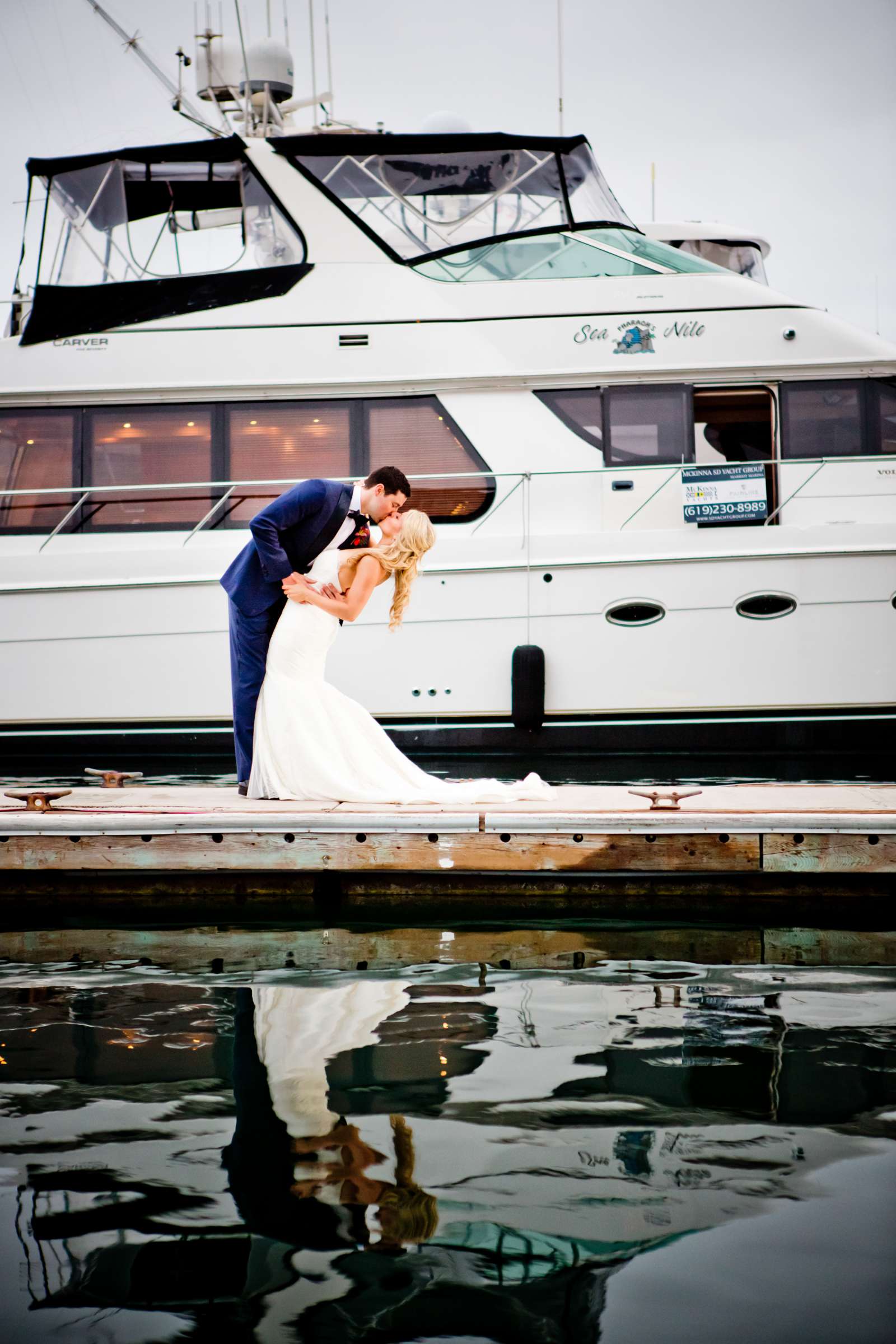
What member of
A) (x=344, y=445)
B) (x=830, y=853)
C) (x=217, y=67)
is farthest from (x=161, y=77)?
(x=830, y=853)

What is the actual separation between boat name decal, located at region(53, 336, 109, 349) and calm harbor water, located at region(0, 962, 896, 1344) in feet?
17.3

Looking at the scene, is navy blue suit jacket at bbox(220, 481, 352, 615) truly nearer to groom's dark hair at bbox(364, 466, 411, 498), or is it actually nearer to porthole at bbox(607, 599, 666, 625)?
groom's dark hair at bbox(364, 466, 411, 498)

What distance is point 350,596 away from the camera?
4805 mm

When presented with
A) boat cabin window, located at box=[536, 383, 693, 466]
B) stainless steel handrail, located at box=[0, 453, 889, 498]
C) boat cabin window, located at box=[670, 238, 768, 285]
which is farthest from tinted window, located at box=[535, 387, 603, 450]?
boat cabin window, located at box=[670, 238, 768, 285]

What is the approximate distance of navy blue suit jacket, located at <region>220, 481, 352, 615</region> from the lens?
15.7 feet

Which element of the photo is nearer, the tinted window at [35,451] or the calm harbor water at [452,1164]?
the calm harbor water at [452,1164]

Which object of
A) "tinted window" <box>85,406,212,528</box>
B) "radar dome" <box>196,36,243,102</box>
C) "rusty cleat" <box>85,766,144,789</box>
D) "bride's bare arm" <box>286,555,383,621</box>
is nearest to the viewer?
"bride's bare arm" <box>286,555,383,621</box>

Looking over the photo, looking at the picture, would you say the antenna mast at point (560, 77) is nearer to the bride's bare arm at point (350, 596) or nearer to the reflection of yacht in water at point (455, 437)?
the reflection of yacht in water at point (455, 437)

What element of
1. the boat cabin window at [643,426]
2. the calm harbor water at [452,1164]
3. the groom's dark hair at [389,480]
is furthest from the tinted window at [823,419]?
the calm harbor water at [452,1164]

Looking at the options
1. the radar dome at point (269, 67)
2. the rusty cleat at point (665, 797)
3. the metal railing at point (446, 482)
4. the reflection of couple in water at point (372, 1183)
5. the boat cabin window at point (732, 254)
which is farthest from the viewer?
the boat cabin window at point (732, 254)

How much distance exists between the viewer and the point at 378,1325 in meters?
1.78

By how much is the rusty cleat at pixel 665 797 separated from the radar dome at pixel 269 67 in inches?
280

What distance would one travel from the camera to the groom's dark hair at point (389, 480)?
4.69 meters

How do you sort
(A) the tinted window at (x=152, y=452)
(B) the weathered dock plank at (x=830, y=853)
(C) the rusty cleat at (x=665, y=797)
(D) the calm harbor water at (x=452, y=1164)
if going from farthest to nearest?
Result: 1. (A) the tinted window at (x=152, y=452)
2. (C) the rusty cleat at (x=665, y=797)
3. (B) the weathered dock plank at (x=830, y=853)
4. (D) the calm harbor water at (x=452, y=1164)
